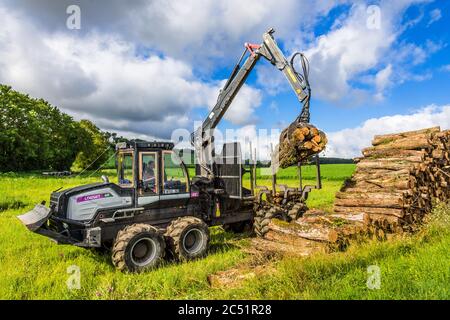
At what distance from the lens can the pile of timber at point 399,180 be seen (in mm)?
7953

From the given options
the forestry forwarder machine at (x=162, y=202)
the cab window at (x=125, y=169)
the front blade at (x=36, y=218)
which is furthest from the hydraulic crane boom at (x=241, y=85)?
the front blade at (x=36, y=218)

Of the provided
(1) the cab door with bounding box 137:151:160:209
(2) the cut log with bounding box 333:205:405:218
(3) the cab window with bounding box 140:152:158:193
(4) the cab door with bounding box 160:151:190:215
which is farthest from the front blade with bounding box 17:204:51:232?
(2) the cut log with bounding box 333:205:405:218

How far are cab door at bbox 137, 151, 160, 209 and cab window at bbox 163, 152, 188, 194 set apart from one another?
9.3 inches

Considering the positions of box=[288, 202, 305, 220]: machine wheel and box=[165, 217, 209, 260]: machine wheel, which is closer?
box=[165, 217, 209, 260]: machine wheel

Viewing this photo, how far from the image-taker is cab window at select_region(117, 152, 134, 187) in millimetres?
8116

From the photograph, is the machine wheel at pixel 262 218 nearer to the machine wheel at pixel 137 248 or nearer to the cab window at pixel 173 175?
the cab window at pixel 173 175

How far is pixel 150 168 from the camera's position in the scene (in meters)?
8.04

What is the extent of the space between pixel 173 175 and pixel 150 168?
0.67 meters

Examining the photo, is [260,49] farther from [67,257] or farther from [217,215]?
[67,257]

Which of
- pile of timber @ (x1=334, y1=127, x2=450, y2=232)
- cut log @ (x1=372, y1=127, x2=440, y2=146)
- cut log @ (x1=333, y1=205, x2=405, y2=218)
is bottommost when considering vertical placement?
cut log @ (x1=333, y1=205, x2=405, y2=218)

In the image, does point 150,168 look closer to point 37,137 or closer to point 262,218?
point 262,218

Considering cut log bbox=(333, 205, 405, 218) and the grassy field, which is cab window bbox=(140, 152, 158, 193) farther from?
cut log bbox=(333, 205, 405, 218)
